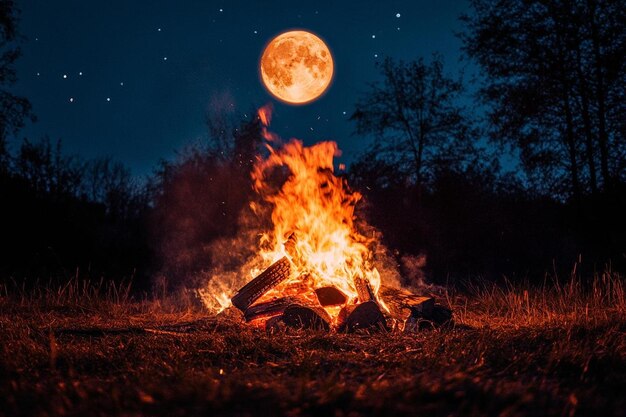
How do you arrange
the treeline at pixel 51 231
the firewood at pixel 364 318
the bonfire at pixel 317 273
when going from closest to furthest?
the firewood at pixel 364 318 → the bonfire at pixel 317 273 → the treeline at pixel 51 231

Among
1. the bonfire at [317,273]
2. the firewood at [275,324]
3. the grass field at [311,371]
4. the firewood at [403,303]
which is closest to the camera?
the grass field at [311,371]

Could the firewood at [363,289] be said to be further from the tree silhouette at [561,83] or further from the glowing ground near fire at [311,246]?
the tree silhouette at [561,83]

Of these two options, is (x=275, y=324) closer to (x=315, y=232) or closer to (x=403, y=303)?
(x=403, y=303)

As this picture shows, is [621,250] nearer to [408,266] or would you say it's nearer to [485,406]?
[408,266]

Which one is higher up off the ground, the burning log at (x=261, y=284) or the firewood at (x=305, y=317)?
the burning log at (x=261, y=284)

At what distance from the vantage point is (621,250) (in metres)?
12.2

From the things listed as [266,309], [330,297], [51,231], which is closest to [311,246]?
[330,297]

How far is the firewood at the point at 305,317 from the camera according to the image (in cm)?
683

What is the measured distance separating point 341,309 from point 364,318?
0.52 m

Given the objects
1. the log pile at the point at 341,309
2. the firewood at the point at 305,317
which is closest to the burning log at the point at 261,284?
the log pile at the point at 341,309

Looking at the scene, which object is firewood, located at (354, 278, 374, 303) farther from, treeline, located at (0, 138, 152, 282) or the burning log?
treeline, located at (0, 138, 152, 282)

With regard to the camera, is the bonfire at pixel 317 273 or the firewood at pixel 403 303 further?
the firewood at pixel 403 303

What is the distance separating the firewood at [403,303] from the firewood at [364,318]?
64cm

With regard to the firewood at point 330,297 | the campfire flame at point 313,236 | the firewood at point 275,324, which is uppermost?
the campfire flame at point 313,236
